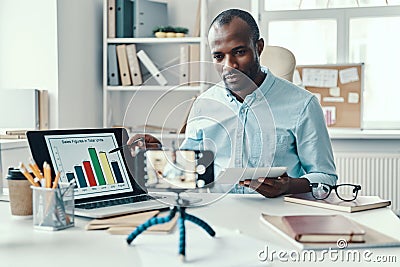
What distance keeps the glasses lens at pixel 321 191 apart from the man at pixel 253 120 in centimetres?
8

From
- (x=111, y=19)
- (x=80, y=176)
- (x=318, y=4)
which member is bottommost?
(x=80, y=176)

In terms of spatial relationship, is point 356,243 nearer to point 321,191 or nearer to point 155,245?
point 155,245

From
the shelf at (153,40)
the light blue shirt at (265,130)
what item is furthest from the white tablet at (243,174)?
the shelf at (153,40)

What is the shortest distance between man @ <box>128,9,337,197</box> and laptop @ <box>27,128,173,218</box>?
19cm

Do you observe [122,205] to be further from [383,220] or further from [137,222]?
[383,220]

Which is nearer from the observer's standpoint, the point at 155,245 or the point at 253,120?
the point at 155,245

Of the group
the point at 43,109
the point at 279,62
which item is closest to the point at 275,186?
the point at 279,62

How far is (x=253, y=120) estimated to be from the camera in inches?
60.8

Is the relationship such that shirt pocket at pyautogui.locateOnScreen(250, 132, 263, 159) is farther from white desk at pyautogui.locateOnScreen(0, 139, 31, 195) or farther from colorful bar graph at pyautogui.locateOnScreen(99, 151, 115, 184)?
→ white desk at pyautogui.locateOnScreen(0, 139, 31, 195)

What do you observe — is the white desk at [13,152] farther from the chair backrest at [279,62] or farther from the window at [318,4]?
the window at [318,4]

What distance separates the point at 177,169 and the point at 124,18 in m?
2.69

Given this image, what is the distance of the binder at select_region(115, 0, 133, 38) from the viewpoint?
3.65 metres

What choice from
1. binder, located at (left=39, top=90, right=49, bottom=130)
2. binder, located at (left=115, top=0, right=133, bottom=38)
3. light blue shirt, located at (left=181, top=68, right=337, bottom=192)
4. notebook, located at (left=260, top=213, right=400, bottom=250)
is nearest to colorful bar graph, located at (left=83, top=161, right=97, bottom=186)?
light blue shirt, located at (left=181, top=68, right=337, bottom=192)

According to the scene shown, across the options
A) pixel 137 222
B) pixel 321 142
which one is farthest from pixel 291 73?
pixel 137 222
